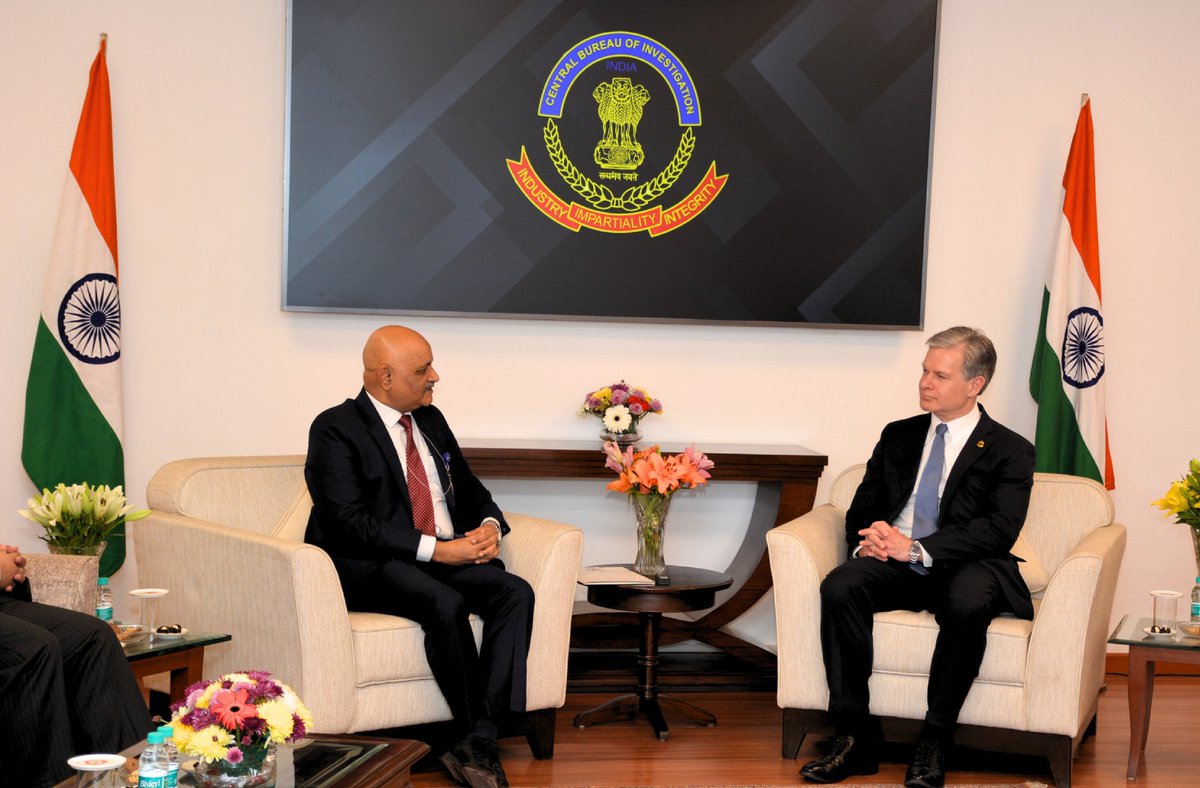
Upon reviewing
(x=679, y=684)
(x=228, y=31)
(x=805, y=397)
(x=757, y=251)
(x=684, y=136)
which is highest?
(x=228, y=31)

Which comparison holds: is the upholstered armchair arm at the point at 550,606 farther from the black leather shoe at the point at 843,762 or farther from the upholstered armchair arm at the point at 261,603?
the black leather shoe at the point at 843,762

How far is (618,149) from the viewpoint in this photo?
16.4 feet

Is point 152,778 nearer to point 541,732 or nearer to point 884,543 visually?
point 541,732

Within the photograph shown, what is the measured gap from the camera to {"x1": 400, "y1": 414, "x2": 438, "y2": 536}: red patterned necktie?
3.89 m

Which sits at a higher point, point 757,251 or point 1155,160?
point 1155,160

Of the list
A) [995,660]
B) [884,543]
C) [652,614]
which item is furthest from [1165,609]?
[652,614]

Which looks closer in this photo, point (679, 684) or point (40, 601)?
point (40, 601)

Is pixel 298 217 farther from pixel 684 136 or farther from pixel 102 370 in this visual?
pixel 684 136

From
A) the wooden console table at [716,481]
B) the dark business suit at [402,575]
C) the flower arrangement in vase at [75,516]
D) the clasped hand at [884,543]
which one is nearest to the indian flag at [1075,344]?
the wooden console table at [716,481]

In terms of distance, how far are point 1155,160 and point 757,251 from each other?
184 cm

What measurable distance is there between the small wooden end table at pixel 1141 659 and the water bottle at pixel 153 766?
282 centimetres

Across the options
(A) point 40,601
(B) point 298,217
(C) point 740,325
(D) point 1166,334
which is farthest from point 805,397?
(A) point 40,601

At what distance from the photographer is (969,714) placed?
12.2 ft

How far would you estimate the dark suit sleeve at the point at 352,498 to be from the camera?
3701 millimetres
